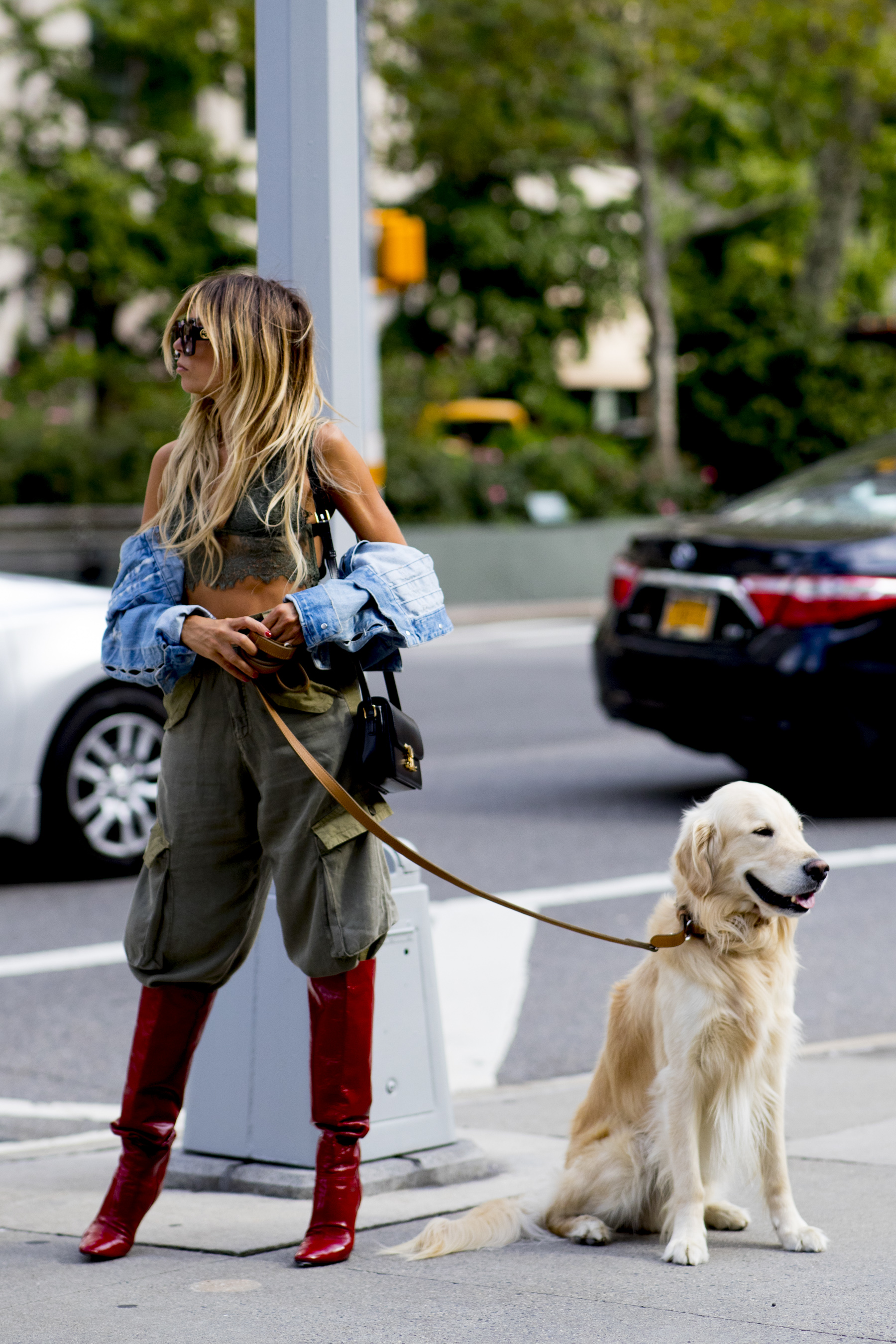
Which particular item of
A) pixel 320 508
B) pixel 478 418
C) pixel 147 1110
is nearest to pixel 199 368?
pixel 320 508

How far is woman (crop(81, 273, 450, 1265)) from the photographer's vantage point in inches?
143

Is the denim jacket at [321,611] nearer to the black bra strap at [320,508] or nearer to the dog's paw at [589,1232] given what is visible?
the black bra strap at [320,508]

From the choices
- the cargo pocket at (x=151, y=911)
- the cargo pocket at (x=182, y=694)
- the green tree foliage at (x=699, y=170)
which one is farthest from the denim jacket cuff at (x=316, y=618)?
the green tree foliage at (x=699, y=170)

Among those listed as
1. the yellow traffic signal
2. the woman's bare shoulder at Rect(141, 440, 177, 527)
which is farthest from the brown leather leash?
the yellow traffic signal

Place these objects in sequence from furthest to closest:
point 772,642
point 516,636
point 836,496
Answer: point 516,636 → point 836,496 → point 772,642

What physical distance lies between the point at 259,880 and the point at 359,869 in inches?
9.8

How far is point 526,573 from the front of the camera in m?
22.5

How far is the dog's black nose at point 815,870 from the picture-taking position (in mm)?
3615

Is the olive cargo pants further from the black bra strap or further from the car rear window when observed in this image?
the car rear window

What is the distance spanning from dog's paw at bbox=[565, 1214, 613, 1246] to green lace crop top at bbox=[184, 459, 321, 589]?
1.39m

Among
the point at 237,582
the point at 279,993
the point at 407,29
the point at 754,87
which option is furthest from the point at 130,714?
the point at 754,87

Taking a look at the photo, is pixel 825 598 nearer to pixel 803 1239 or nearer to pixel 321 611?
pixel 803 1239

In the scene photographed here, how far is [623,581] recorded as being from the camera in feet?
30.2

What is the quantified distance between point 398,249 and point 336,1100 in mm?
15467
